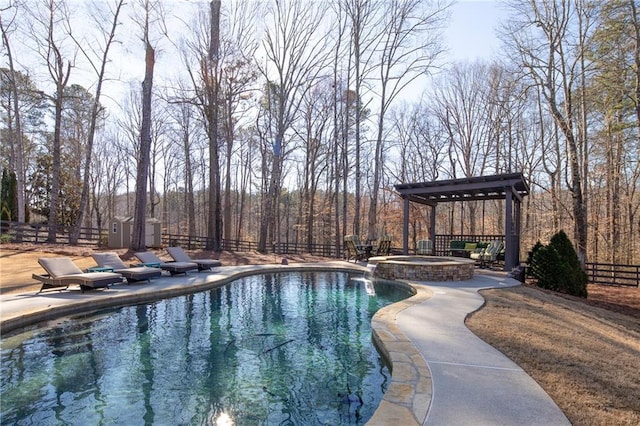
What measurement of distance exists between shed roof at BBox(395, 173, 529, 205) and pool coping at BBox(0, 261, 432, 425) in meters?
4.66

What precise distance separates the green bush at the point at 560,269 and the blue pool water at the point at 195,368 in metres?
6.19

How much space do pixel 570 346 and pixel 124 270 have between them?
8.33 m

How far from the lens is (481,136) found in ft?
72.9

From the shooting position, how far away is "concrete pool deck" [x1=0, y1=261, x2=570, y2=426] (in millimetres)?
2484

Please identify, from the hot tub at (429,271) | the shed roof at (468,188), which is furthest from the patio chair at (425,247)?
the hot tub at (429,271)

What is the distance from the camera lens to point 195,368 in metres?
3.89

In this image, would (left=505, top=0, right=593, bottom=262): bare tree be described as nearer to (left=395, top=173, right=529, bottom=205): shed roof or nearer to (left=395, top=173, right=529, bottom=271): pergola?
(left=395, top=173, right=529, bottom=271): pergola

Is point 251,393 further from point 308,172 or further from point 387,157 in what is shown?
point 387,157

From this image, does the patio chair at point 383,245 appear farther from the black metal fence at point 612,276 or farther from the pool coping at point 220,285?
the black metal fence at point 612,276

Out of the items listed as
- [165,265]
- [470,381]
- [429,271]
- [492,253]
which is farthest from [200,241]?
[470,381]

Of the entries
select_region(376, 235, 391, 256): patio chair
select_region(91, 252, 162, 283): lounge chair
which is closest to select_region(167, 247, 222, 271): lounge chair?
select_region(91, 252, 162, 283): lounge chair

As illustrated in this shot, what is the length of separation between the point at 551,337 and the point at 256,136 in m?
23.8

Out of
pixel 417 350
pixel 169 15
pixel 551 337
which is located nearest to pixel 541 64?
pixel 551 337

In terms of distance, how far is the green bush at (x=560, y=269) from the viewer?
9594 millimetres
